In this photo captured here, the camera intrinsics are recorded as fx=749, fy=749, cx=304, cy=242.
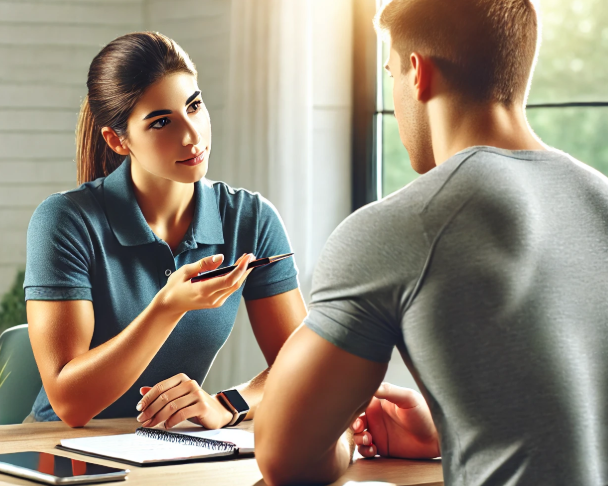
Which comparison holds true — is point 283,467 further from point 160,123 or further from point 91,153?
point 91,153

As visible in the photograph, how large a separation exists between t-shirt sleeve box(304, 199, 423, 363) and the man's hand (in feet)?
1.19

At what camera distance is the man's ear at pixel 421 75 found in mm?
877

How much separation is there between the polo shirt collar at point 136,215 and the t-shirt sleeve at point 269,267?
105mm

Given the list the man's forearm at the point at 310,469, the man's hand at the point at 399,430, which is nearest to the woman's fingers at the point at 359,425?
the man's hand at the point at 399,430

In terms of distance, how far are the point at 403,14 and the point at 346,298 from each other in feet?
1.18

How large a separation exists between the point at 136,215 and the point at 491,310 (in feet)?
3.66

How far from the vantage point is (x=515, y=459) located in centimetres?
73

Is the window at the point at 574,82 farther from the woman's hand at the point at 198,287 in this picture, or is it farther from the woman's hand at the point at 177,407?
the woman's hand at the point at 177,407

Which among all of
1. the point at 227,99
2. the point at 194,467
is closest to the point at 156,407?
the point at 194,467

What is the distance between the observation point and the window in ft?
9.32

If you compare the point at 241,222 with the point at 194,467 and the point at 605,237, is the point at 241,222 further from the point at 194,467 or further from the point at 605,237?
the point at 605,237

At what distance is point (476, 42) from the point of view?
858 mm

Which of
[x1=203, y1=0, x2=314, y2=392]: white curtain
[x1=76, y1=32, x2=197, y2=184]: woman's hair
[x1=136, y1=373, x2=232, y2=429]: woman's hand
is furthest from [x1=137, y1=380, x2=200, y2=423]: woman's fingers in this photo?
[x1=203, y1=0, x2=314, y2=392]: white curtain

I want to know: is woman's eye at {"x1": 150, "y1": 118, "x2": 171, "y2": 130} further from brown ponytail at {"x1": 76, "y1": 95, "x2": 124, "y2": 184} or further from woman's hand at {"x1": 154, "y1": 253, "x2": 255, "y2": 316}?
woman's hand at {"x1": 154, "y1": 253, "x2": 255, "y2": 316}
